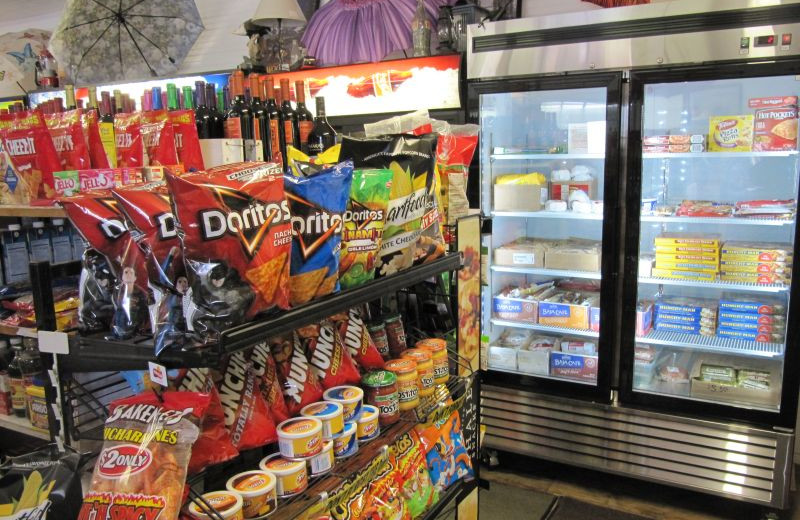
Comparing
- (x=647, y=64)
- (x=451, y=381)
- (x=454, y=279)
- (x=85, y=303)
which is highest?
(x=647, y=64)

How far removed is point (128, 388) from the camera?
1.68 m

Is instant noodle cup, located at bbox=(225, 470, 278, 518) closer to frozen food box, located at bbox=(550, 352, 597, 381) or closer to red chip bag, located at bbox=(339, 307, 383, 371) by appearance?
red chip bag, located at bbox=(339, 307, 383, 371)

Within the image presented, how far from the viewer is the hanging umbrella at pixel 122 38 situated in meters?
4.34

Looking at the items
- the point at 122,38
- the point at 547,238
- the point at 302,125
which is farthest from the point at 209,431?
the point at 122,38

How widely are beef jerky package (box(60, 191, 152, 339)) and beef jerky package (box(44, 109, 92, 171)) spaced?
3.21ft

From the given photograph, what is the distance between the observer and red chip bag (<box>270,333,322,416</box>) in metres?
1.38

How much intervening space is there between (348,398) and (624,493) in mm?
2516

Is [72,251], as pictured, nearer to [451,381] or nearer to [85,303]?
[85,303]

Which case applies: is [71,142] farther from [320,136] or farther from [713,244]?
[713,244]

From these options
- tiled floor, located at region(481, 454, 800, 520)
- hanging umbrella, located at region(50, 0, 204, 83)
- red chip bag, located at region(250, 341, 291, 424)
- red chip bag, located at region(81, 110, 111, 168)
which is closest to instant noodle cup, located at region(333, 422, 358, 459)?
red chip bag, located at region(250, 341, 291, 424)

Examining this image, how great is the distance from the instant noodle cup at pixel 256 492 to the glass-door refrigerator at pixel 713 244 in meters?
2.40

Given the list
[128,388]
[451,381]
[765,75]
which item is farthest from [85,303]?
[765,75]

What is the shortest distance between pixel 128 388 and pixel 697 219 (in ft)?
8.77

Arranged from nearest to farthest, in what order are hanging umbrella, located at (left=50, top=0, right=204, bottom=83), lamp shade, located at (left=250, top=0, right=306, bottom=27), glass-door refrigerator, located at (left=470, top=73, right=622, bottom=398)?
glass-door refrigerator, located at (left=470, top=73, right=622, bottom=398) < lamp shade, located at (left=250, top=0, right=306, bottom=27) < hanging umbrella, located at (left=50, top=0, right=204, bottom=83)
